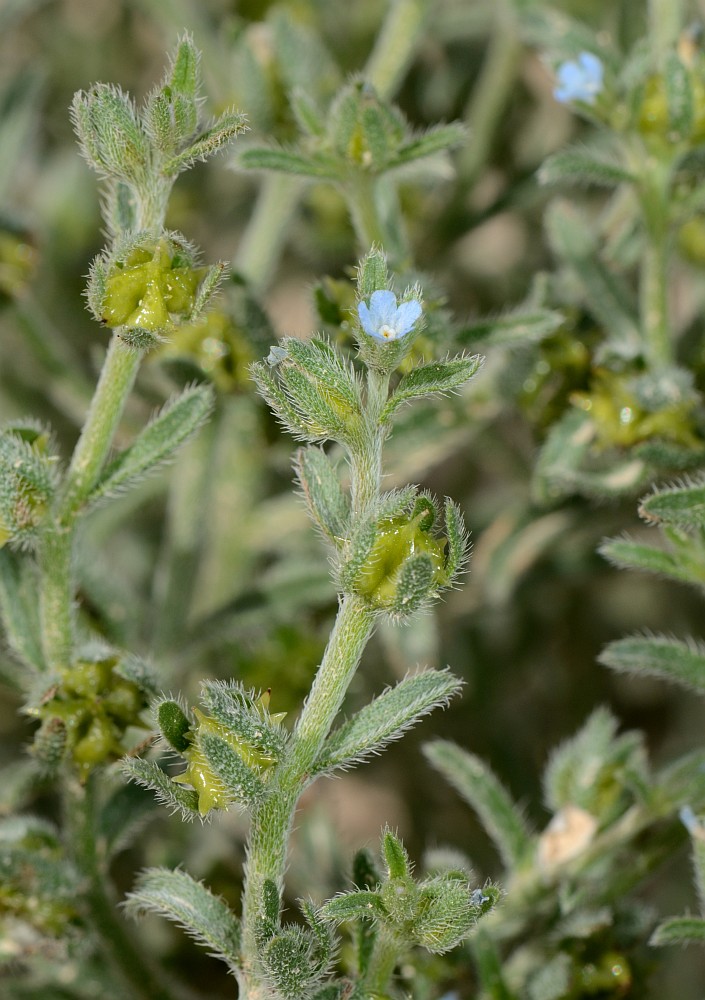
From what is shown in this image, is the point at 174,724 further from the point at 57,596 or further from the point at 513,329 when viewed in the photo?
the point at 513,329

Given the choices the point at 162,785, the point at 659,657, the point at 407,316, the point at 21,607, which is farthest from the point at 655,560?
the point at 21,607

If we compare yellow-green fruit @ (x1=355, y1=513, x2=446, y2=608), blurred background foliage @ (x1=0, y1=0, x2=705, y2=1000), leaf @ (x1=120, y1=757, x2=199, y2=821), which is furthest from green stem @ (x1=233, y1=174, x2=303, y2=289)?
leaf @ (x1=120, y1=757, x2=199, y2=821)

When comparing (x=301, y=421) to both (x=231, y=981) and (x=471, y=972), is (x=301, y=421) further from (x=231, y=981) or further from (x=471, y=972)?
(x=231, y=981)

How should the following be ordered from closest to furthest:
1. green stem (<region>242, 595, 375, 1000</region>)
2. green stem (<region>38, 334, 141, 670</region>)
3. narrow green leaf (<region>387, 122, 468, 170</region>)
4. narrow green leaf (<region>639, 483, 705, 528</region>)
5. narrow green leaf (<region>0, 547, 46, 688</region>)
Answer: green stem (<region>242, 595, 375, 1000</region>), green stem (<region>38, 334, 141, 670</region>), narrow green leaf (<region>639, 483, 705, 528</region>), narrow green leaf (<region>0, 547, 46, 688</region>), narrow green leaf (<region>387, 122, 468, 170</region>)

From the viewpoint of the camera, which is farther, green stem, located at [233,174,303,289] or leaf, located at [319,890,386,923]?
green stem, located at [233,174,303,289]

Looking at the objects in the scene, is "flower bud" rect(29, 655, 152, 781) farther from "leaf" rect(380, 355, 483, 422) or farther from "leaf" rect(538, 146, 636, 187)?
"leaf" rect(538, 146, 636, 187)

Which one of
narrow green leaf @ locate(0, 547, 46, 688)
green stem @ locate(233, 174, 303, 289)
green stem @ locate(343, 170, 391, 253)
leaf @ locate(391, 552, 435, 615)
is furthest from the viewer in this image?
green stem @ locate(233, 174, 303, 289)
